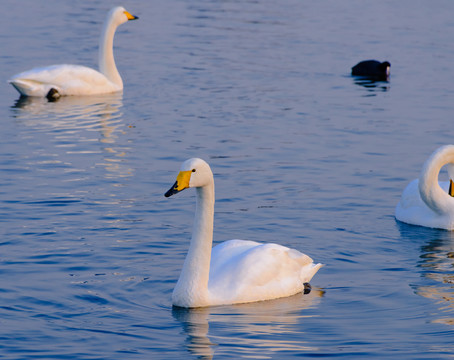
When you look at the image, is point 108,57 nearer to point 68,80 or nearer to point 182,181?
point 68,80

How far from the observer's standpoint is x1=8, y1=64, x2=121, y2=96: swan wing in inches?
766

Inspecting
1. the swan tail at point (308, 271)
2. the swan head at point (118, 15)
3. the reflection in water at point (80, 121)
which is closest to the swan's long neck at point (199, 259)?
the swan tail at point (308, 271)

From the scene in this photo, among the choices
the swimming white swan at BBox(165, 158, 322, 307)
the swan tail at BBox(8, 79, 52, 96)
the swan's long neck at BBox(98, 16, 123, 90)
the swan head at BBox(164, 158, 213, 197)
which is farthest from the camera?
the swan's long neck at BBox(98, 16, 123, 90)

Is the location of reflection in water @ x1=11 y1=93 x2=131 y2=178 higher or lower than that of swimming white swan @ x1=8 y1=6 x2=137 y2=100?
lower

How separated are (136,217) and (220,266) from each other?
2.77 meters

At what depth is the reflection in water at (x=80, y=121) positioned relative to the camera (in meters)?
15.3

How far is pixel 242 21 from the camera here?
2945cm

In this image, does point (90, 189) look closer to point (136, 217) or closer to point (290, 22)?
point (136, 217)

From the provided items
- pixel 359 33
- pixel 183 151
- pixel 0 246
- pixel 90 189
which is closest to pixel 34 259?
pixel 0 246

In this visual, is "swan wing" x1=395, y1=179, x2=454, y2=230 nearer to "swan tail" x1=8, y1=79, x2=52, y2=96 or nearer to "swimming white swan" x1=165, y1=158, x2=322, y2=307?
"swimming white swan" x1=165, y1=158, x2=322, y2=307

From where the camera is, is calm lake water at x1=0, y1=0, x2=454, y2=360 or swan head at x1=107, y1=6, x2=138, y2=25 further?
swan head at x1=107, y1=6, x2=138, y2=25

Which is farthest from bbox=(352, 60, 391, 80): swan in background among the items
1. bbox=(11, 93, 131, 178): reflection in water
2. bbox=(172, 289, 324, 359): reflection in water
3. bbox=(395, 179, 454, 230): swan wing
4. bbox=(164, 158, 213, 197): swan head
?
bbox=(164, 158, 213, 197): swan head

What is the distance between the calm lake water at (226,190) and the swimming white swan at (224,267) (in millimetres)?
131

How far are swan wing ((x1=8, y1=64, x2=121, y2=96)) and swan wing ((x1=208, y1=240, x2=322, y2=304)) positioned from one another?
10.8 meters
